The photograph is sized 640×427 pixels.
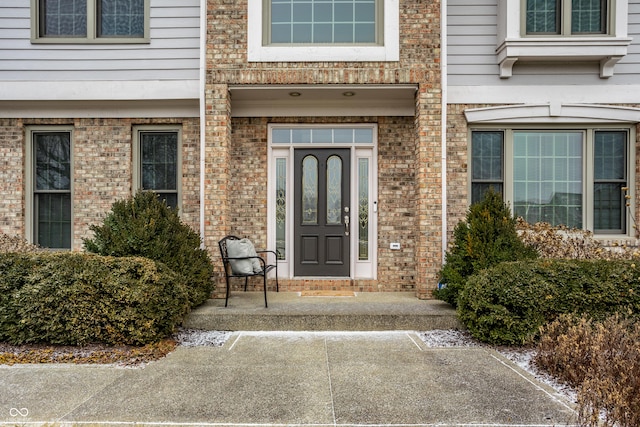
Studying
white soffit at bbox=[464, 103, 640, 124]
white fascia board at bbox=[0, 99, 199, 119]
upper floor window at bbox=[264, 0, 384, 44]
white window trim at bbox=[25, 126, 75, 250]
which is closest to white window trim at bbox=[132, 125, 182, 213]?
white fascia board at bbox=[0, 99, 199, 119]

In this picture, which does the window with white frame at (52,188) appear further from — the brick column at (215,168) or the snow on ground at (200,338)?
the snow on ground at (200,338)

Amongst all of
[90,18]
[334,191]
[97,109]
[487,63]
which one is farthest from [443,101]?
[90,18]

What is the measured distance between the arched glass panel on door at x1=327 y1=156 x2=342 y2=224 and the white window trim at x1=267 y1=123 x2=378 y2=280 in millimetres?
214

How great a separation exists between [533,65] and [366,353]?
5.17 m

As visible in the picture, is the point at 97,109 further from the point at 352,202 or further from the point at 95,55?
the point at 352,202

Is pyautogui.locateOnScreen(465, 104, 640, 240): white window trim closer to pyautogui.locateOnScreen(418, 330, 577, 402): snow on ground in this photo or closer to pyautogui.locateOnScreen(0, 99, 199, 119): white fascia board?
pyautogui.locateOnScreen(418, 330, 577, 402): snow on ground

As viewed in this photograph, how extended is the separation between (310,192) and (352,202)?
71 centimetres

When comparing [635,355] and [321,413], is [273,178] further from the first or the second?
[635,355]

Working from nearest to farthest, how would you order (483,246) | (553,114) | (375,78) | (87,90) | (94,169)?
(483,246) → (375,78) → (553,114) → (87,90) → (94,169)

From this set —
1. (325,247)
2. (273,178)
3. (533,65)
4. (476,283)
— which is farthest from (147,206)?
(533,65)

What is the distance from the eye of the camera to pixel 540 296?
4.58 m

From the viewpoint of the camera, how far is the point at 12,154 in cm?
683

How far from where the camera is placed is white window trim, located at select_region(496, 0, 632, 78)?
20.4ft

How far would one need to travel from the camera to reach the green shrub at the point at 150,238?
510 centimetres
